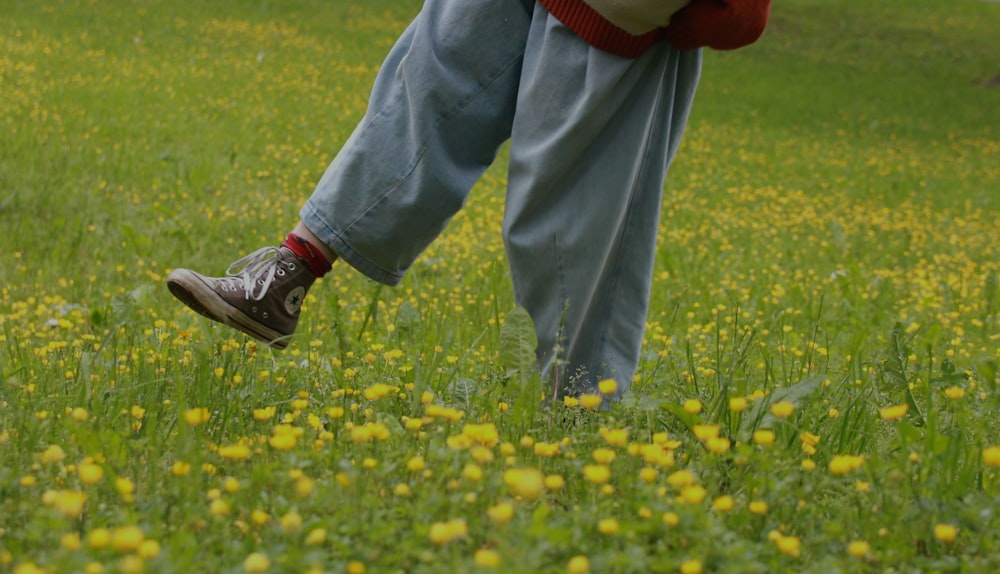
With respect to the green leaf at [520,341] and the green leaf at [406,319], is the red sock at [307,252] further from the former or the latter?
the green leaf at [406,319]

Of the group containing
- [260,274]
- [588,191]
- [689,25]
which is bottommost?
[260,274]

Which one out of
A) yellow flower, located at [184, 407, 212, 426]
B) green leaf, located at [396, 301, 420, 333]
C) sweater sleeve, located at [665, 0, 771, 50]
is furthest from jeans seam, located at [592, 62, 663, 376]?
yellow flower, located at [184, 407, 212, 426]

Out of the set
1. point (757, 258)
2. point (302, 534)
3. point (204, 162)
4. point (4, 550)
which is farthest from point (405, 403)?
point (204, 162)

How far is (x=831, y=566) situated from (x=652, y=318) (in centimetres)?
288

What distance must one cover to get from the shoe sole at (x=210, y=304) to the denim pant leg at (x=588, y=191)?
0.64 metres

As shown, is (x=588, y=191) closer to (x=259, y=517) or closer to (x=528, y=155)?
(x=528, y=155)

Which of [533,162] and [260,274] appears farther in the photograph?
[260,274]

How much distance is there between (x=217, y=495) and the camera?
5.62 feet

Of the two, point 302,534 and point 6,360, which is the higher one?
point 302,534

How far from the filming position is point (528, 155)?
2.47 meters

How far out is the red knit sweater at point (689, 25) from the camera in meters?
2.35

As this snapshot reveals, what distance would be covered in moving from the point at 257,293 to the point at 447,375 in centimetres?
53

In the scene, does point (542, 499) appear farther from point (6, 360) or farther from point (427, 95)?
point (6, 360)

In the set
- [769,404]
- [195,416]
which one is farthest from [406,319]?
[195,416]
